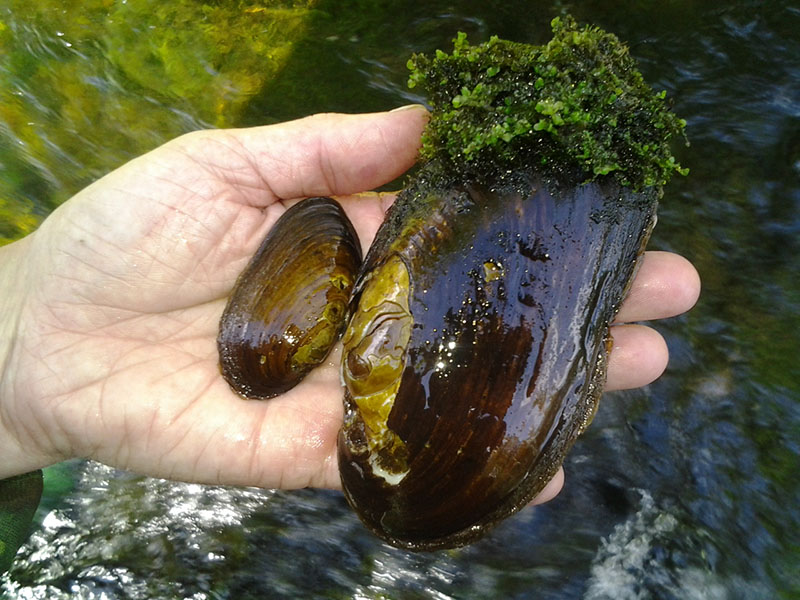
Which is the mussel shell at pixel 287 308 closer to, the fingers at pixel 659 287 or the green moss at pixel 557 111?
the green moss at pixel 557 111

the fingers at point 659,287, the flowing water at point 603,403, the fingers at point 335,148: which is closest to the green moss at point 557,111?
the fingers at point 335,148

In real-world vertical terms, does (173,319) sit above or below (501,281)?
below

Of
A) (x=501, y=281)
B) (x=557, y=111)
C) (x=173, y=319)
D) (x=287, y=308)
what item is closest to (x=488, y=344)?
(x=501, y=281)

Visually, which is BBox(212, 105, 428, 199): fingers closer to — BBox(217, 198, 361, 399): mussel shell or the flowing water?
BBox(217, 198, 361, 399): mussel shell

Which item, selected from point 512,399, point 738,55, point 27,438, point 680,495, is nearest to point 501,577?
point 680,495

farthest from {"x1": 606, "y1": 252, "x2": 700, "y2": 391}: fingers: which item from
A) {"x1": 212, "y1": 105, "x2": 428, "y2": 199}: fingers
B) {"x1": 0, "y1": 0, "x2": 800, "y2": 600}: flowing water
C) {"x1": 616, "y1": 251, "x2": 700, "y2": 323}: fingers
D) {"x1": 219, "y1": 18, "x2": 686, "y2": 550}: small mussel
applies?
{"x1": 0, "y1": 0, "x2": 800, "y2": 600}: flowing water

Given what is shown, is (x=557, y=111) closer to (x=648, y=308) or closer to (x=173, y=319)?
Answer: (x=648, y=308)
